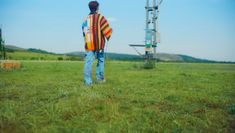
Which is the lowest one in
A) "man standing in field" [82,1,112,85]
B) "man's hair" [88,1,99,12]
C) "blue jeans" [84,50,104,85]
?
"blue jeans" [84,50,104,85]

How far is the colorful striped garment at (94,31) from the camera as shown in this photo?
320 inches

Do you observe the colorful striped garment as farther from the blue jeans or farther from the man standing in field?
the blue jeans

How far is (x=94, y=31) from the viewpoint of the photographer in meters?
8.12

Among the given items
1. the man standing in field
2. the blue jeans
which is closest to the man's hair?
the man standing in field

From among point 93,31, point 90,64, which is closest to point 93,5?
point 93,31

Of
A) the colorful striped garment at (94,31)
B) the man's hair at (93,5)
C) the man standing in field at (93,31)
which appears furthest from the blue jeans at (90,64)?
the man's hair at (93,5)

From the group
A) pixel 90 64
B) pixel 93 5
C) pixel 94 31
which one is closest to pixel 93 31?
pixel 94 31

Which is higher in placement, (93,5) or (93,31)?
(93,5)

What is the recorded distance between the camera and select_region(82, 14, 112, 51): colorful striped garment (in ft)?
26.7

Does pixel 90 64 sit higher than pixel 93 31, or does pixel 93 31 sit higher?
pixel 93 31

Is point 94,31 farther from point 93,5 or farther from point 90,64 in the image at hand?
point 90,64

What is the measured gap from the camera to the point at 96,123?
3.63m

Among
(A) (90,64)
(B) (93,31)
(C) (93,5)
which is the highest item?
(C) (93,5)

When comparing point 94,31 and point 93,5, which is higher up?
point 93,5
